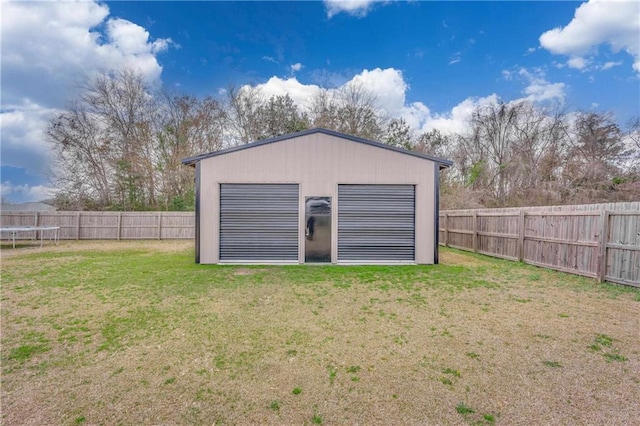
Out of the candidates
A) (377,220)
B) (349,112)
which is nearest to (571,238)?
(377,220)

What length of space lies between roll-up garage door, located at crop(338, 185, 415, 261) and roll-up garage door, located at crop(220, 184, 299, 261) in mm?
1439

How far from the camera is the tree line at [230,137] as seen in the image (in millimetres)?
18125

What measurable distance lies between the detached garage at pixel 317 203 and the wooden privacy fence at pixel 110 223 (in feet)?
27.4

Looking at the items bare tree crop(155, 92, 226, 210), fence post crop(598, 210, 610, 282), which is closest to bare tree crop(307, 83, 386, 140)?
bare tree crop(155, 92, 226, 210)

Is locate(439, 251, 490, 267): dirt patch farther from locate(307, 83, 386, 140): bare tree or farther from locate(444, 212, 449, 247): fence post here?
locate(307, 83, 386, 140): bare tree

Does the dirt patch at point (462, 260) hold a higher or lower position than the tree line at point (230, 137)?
lower

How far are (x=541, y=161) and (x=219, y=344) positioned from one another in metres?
20.7

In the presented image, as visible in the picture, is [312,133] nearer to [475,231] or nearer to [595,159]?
[475,231]

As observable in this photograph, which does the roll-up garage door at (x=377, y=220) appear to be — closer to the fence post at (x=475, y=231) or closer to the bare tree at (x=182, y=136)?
the fence post at (x=475, y=231)

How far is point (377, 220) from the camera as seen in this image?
8.37 metres

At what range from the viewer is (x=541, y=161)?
17375 millimetres

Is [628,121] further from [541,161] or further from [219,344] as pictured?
[219,344]

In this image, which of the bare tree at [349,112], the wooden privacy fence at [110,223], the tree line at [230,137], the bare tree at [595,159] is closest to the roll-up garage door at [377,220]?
the wooden privacy fence at [110,223]

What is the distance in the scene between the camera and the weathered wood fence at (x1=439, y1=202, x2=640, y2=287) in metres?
5.75
